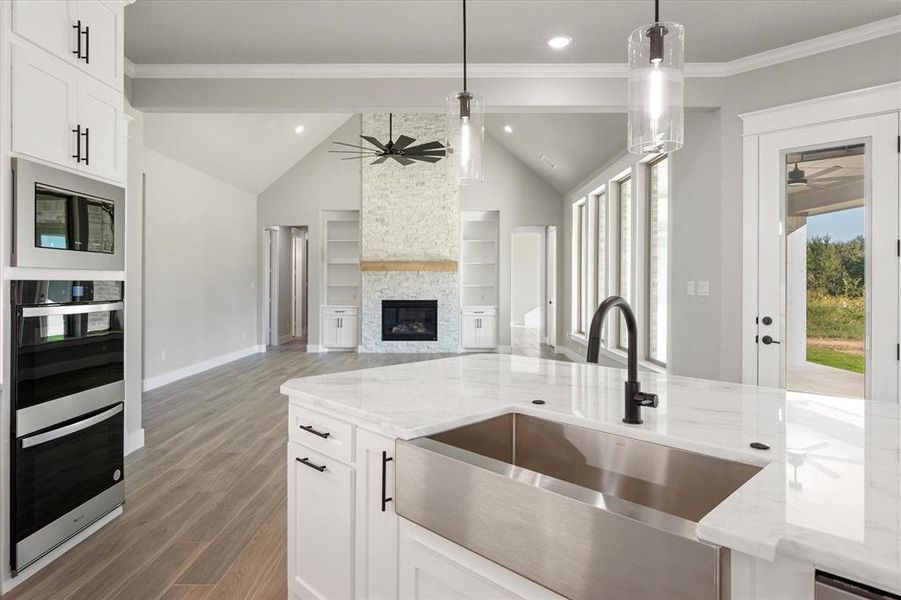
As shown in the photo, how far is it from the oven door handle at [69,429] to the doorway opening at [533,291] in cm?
676

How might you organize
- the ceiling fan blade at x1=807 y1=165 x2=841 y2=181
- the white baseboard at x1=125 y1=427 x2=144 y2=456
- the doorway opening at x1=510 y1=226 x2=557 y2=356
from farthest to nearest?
the doorway opening at x1=510 y1=226 x2=557 y2=356
the white baseboard at x1=125 y1=427 x2=144 y2=456
the ceiling fan blade at x1=807 y1=165 x2=841 y2=181

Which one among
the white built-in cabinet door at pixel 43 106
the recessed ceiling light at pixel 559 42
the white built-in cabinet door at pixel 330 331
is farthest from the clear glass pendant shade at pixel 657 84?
the white built-in cabinet door at pixel 330 331

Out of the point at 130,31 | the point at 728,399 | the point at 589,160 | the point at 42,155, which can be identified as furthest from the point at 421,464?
the point at 589,160

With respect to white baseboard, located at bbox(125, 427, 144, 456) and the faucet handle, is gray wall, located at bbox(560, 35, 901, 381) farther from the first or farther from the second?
white baseboard, located at bbox(125, 427, 144, 456)

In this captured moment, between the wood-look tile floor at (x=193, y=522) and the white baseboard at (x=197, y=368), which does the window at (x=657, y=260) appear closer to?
the wood-look tile floor at (x=193, y=522)

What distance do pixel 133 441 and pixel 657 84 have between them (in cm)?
396

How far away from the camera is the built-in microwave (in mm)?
2035

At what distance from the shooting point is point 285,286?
1015 cm

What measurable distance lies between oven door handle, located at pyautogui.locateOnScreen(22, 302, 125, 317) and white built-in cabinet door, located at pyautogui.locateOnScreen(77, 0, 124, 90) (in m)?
1.11

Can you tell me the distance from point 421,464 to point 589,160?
19.6 feet

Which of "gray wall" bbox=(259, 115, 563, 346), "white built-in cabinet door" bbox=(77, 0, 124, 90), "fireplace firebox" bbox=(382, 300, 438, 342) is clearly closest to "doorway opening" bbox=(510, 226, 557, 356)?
"gray wall" bbox=(259, 115, 563, 346)

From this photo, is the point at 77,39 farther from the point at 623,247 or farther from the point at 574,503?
the point at 623,247

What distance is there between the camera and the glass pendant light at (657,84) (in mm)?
1479

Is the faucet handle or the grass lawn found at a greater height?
the faucet handle
